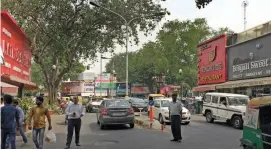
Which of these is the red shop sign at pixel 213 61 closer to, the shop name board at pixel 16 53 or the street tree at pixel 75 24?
the street tree at pixel 75 24

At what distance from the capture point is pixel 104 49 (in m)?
33.7

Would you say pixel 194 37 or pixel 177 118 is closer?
pixel 177 118

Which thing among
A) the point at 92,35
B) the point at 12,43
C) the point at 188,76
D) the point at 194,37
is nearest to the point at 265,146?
the point at 12,43

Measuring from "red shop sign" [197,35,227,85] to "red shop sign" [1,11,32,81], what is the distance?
16.5 meters

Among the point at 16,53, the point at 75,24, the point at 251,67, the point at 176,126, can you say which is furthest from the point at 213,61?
the point at 176,126

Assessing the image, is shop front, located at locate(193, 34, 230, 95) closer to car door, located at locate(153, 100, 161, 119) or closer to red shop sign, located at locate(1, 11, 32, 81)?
car door, located at locate(153, 100, 161, 119)

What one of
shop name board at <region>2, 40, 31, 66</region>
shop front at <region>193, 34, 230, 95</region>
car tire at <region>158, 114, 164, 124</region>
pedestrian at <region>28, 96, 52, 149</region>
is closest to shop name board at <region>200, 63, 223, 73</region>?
shop front at <region>193, 34, 230, 95</region>

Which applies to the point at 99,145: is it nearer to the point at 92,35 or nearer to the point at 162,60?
the point at 92,35

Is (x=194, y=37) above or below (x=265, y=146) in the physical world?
above

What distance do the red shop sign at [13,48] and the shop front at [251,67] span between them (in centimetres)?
1531

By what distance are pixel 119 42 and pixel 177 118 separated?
69.3 ft

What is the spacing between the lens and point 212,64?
35281 mm

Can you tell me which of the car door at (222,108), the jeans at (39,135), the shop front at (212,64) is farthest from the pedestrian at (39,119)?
the shop front at (212,64)

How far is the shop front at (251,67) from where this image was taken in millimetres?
24797
